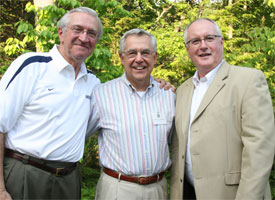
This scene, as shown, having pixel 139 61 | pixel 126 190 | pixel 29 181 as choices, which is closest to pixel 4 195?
pixel 29 181

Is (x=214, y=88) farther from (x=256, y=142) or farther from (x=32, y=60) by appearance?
(x=32, y=60)

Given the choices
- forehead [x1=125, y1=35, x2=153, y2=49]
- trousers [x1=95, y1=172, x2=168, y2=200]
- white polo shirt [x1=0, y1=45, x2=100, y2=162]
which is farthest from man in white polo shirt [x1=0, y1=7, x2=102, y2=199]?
forehead [x1=125, y1=35, x2=153, y2=49]

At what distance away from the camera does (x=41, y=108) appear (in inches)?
93.8

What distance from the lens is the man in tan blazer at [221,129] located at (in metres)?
2.10

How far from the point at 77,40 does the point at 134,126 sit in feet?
3.26

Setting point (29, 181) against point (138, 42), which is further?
point (138, 42)

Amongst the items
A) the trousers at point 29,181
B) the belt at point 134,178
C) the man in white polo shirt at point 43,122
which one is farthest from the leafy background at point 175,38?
the trousers at point 29,181

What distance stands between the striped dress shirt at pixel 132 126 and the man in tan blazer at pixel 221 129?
172mm

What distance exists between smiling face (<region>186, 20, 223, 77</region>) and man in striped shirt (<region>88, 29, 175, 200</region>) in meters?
0.46

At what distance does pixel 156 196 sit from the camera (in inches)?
101

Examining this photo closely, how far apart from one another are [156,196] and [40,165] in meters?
1.11

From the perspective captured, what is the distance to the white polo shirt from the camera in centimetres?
231

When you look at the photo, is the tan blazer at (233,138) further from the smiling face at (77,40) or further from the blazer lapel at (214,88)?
the smiling face at (77,40)

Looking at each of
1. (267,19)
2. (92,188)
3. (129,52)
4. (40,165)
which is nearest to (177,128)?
(129,52)
